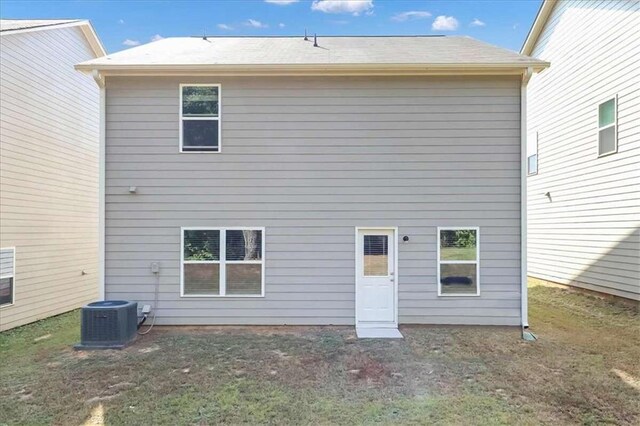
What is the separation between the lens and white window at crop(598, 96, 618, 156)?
27.3 feet

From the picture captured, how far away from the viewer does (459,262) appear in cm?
693

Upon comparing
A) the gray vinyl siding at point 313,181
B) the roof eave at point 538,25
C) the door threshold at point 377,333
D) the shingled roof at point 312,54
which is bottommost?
the door threshold at point 377,333

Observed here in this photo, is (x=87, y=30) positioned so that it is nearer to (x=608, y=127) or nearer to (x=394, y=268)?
(x=394, y=268)

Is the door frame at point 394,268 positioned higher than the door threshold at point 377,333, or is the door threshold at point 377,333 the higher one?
the door frame at point 394,268

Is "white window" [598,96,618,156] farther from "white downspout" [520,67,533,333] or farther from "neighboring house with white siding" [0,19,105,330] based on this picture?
"neighboring house with white siding" [0,19,105,330]

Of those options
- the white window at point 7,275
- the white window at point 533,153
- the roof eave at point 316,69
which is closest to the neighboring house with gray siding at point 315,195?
the roof eave at point 316,69

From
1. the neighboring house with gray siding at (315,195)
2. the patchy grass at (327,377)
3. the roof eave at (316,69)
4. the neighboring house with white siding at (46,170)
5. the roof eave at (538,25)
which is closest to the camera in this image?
the patchy grass at (327,377)

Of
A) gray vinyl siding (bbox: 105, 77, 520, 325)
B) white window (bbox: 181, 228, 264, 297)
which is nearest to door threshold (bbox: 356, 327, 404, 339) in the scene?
gray vinyl siding (bbox: 105, 77, 520, 325)

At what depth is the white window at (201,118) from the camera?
7055 millimetres

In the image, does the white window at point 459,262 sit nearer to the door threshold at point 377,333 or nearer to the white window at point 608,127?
the door threshold at point 377,333

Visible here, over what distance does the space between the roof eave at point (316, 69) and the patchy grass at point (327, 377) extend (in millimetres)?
4609

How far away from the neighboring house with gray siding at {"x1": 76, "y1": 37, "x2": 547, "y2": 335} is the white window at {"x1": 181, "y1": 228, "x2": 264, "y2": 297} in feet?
0.08

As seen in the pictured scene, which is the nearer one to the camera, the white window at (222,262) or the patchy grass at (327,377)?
the patchy grass at (327,377)

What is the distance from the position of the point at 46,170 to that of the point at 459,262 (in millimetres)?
8892
